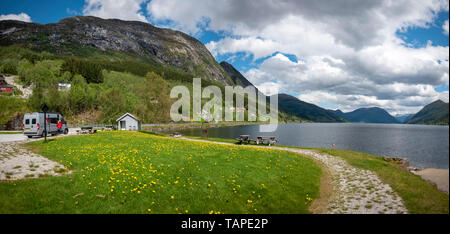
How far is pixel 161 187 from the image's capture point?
34.4ft

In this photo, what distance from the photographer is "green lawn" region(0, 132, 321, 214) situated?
8.43 metres

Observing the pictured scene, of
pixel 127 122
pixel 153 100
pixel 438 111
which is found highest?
pixel 153 100

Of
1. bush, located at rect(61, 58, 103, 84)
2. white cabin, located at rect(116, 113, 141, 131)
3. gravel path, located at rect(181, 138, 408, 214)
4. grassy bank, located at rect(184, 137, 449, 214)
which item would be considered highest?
bush, located at rect(61, 58, 103, 84)

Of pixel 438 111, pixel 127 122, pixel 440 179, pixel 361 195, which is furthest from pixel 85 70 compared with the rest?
pixel 440 179

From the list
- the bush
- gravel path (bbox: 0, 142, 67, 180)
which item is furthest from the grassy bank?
the bush

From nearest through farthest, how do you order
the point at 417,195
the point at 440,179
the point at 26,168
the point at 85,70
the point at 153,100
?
the point at 417,195 < the point at 440,179 < the point at 26,168 < the point at 153,100 < the point at 85,70

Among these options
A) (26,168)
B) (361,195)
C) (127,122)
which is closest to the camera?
(361,195)

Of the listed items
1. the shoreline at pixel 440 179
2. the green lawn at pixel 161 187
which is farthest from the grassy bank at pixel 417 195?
the green lawn at pixel 161 187

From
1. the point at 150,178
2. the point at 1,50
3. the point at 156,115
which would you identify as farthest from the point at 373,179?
the point at 1,50

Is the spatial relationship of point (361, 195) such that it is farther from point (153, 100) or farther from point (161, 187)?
point (153, 100)

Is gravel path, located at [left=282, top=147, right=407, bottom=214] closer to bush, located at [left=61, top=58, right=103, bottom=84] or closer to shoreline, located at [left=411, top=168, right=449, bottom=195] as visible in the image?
shoreline, located at [left=411, top=168, right=449, bottom=195]

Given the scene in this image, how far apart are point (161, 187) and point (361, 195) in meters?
11.7

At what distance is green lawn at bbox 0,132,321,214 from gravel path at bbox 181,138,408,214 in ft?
4.63

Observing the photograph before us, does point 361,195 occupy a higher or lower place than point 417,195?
lower
